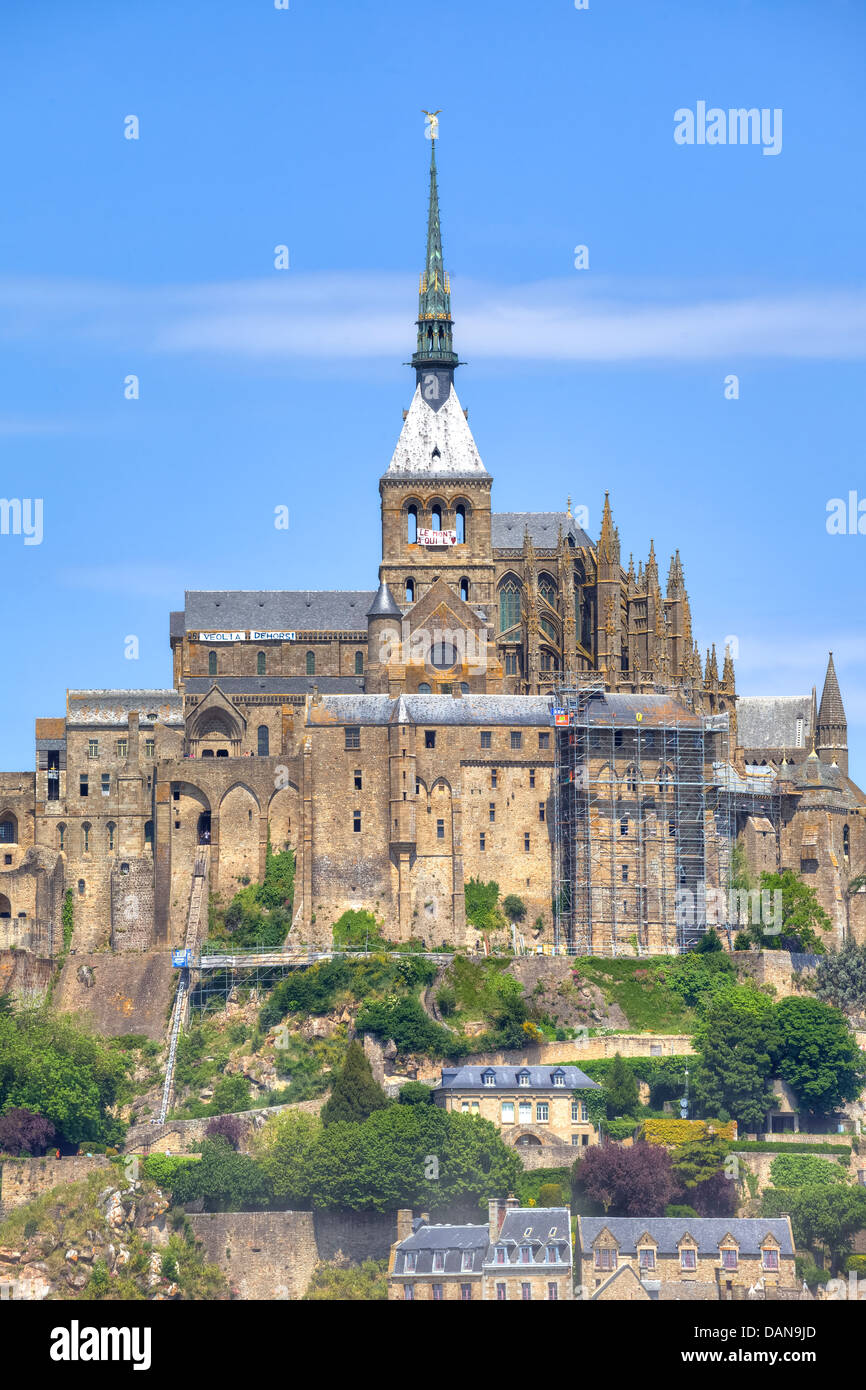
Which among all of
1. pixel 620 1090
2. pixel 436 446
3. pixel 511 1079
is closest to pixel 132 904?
pixel 511 1079

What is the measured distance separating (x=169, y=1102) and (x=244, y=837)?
12.9 meters

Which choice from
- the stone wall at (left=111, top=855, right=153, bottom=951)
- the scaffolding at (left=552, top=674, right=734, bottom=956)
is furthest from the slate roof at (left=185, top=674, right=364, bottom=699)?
the scaffolding at (left=552, top=674, right=734, bottom=956)

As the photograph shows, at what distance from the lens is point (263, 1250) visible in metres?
83.0

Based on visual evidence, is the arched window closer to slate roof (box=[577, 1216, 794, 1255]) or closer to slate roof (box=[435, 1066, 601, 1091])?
slate roof (box=[435, 1066, 601, 1091])

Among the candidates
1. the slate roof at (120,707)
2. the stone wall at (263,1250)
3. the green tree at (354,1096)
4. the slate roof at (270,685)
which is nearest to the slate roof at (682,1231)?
the stone wall at (263,1250)

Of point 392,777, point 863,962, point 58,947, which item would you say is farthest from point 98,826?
point 863,962

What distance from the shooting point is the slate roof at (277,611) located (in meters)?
115

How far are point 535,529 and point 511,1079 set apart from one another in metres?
34.4

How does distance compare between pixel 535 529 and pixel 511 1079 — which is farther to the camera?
pixel 535 529

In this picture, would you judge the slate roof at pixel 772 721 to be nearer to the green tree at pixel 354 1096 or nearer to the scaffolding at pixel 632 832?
the scaffolding at pixel 632 832

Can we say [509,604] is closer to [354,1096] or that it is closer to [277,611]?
[277,611]
